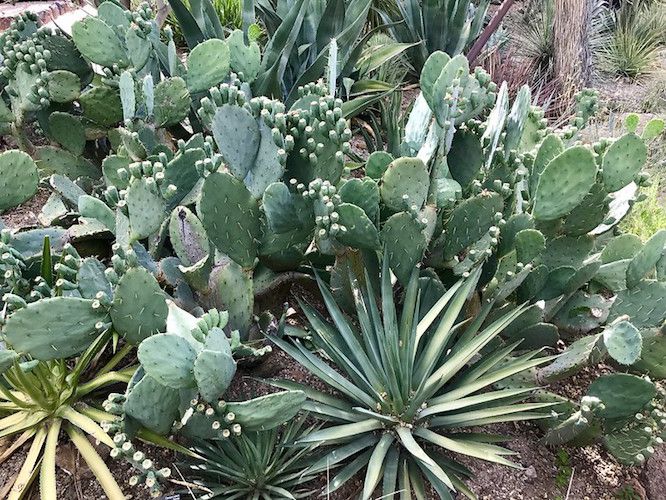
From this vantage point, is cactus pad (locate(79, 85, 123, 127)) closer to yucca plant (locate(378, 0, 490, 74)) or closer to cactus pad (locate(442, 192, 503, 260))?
cactus pad (locate(442, 192, 503, 260))

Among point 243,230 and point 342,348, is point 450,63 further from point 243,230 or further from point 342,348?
point 342,348

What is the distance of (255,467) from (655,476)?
4.42 feet

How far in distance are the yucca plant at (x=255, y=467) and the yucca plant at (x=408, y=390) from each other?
0.09 meters

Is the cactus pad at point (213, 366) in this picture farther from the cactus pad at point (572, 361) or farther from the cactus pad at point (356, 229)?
the cactus pad at point (572, 361)

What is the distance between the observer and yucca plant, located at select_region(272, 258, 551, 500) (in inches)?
68.3

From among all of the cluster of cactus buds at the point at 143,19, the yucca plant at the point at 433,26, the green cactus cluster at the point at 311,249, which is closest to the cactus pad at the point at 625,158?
the green cactus cluster at the point at 311,249

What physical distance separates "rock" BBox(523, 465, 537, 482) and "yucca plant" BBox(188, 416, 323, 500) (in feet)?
2.26

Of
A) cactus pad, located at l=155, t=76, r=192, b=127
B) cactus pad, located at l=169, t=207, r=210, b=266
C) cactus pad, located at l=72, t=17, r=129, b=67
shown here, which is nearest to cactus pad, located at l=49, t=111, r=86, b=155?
cactus pad, located at l=72, t=17, r=129, b=67

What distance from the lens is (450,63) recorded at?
2031 millimetres

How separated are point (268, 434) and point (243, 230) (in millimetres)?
622

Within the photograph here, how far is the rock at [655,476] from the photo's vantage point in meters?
1.97

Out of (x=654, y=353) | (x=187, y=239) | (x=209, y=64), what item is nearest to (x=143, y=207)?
(x=187, y=239)

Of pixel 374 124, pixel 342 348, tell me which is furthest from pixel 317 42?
pixel 342 348

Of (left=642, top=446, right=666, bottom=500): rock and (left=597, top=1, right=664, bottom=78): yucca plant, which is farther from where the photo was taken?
(left=597, top=1, right=664, bottom=78): yucca plant
